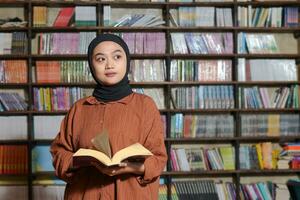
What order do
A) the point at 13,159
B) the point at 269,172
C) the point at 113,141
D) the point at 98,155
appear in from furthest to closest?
the point at 269,172, the point at 13,159, the point at 113,141, the point at 98,155

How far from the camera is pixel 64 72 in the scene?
3.17 meters

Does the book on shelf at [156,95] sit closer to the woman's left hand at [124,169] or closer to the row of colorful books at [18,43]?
the row of colorful books at [18,43]

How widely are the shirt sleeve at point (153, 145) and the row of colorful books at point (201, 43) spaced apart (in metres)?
1.75

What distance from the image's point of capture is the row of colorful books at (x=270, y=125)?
3268 millimetres

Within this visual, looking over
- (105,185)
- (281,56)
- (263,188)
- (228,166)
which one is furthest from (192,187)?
(105,185)

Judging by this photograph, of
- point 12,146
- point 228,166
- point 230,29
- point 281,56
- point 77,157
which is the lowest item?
point 228,166

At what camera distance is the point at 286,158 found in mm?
→ 3277

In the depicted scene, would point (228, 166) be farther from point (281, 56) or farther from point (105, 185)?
point (105, 185)

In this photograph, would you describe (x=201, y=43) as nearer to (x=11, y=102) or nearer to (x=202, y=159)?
(x=202, y=159)

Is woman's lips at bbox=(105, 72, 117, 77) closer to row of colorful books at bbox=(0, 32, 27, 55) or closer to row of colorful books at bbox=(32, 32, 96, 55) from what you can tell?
row of colorful books at bbox=(32, 32, 96, 55)

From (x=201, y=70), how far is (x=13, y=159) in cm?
181

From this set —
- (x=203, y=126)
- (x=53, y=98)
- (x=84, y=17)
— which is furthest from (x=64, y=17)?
(x=203, y=126)

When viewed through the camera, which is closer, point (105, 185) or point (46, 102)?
point (105, 185)

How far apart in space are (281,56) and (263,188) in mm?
1206
